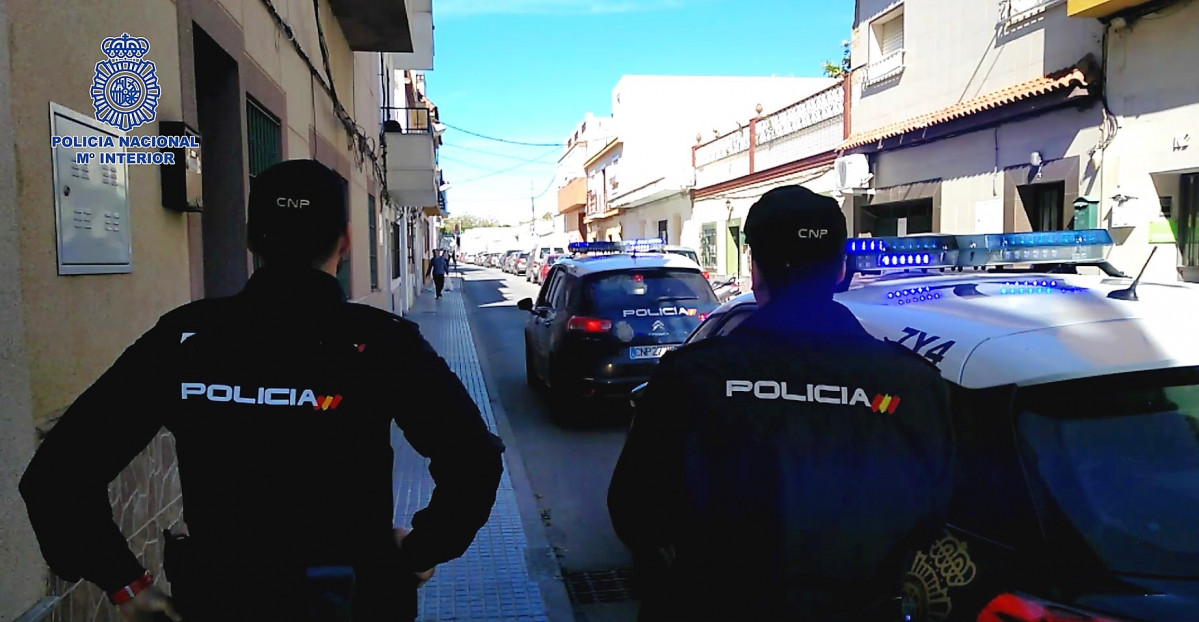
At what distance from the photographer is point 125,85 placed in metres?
3.60

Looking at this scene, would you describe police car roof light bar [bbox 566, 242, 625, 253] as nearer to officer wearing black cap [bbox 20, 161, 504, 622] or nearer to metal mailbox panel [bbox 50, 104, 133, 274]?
metal mailbox panel [bbox 50, 104, 133, 274]

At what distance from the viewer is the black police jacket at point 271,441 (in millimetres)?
1688

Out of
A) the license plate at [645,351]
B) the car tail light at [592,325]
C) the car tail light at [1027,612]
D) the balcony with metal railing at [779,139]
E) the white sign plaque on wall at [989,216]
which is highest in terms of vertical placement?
the balcony with metal railing at [779,139]

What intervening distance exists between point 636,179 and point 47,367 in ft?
121

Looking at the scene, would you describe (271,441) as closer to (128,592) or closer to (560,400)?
(128,592)

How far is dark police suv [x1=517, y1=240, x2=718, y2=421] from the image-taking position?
780 centimetres

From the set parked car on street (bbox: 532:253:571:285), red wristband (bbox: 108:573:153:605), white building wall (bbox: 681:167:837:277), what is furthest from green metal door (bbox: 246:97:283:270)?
parked car on street (bbox: 532:253:571:285)

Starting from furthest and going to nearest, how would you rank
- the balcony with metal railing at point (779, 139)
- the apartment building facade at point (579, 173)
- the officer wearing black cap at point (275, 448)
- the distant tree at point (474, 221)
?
the distant tree at point (474, 221) → the apartment building facade at point (579, 173) → the balcony with metal railing at point (779, 139) → the officer wearing black cap at point (275, 448)

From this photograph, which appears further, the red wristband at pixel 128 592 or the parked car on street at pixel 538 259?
the parked car on street at pixel 538 259

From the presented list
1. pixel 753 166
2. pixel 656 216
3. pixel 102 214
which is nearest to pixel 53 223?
pixel 102 214

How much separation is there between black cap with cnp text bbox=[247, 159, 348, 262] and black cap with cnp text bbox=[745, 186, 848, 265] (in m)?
0.93

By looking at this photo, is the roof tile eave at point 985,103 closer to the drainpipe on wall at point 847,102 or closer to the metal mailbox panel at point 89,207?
the drainpipe on wall at point 847,102

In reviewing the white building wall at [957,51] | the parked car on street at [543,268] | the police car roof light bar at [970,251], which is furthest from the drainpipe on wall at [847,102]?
the parked car on street at [543,268]

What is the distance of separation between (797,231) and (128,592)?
5.27 feet
